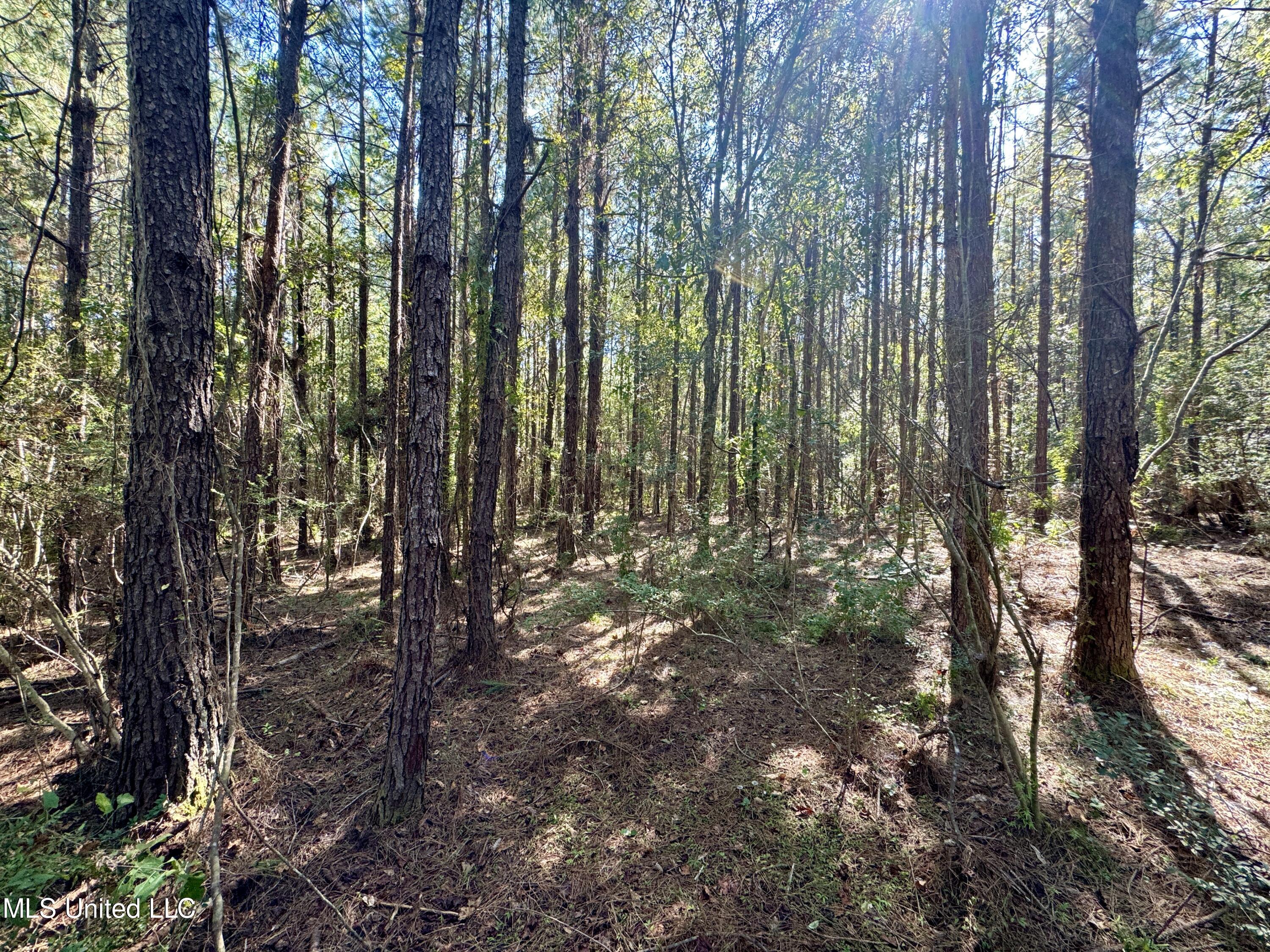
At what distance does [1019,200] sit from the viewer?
1266 centimetres

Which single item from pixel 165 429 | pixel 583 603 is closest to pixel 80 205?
pixel 165 429

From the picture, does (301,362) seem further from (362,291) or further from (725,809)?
(725,809)

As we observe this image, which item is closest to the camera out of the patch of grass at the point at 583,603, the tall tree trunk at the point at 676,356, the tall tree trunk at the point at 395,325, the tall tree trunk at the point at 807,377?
the tall tree trunk at the point at 807,377

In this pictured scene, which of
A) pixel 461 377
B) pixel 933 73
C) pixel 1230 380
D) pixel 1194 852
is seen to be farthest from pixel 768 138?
pixel 1194 852

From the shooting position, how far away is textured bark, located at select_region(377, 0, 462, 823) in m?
2.79

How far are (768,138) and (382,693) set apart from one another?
9.92m

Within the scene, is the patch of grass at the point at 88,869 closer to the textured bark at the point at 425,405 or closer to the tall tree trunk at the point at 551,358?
the textured bark at the point at 425,405

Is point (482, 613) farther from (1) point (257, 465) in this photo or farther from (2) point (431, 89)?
(2) point (431, 89)

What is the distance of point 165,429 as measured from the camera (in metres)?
2.73

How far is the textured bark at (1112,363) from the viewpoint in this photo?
12.3ft

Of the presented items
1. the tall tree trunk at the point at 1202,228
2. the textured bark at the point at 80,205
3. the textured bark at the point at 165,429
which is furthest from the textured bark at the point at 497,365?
the tall tree trunk at the point at 1202,228

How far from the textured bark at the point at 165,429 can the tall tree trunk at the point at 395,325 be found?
10.3 ft

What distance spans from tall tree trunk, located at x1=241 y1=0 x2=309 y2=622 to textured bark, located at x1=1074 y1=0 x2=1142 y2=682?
7.82m

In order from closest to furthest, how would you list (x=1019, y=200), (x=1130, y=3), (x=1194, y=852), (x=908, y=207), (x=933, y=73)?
(x=1194, y=852) → (x=1130, y=3) → (x=933, y=73) → (x=908, y=207) → (x=1019, y=200)
